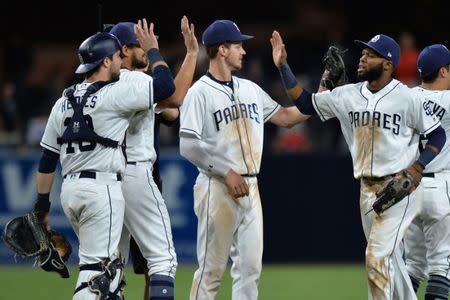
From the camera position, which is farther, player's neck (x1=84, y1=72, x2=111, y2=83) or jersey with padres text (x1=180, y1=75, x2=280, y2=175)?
jersey with padres text (x1=180, y1=75, x2=280, y2=175)

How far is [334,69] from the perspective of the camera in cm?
998

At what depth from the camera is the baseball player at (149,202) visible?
9.30m

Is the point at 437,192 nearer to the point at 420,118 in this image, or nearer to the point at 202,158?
the point at 420,118

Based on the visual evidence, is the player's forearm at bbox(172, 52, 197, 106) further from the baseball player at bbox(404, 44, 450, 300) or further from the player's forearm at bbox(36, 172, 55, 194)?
the baseball player at bbox(404, 44, 450, 300)

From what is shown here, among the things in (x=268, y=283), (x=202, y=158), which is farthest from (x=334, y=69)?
(x=268, y=283)

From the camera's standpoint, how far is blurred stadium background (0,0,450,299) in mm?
15258

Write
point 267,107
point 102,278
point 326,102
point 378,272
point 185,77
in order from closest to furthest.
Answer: point 102,278, point 185,77, point 378,272, point 326,102, point 267,107

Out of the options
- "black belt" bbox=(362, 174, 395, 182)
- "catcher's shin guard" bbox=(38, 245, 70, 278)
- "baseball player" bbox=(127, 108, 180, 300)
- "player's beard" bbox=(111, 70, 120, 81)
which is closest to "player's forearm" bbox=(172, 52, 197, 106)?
"player's beard" bbox=(111, 70, 120, 81)

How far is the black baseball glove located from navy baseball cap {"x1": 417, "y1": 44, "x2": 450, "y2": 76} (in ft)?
12.1

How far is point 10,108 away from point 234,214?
9156 mm

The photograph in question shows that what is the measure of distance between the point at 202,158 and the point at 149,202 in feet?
1.93

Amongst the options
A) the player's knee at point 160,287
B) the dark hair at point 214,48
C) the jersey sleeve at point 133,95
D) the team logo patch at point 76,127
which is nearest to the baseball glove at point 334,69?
the dark hair at point 214,48

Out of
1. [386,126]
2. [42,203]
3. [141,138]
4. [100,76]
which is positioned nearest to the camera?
[100,76]

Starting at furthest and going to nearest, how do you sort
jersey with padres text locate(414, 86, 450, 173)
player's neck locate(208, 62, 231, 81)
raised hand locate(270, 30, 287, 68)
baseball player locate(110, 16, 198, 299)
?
jersey with padres text locate(414, 86, 450, 173) < player's neck locate(208, 62, 231, 81) < raised hand locate(270, 30, 287, 68) < baseball player locate(110, 16, 198, 299)
